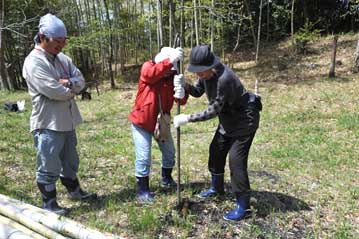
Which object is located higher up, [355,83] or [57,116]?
[57,116]

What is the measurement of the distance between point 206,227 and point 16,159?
3.53 m

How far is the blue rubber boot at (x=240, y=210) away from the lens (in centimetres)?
363

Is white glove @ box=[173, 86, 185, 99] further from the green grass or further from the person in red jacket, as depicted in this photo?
the green grass

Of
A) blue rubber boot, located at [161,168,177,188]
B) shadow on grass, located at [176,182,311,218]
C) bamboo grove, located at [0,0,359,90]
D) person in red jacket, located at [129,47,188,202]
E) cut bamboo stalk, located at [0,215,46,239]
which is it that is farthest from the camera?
bamboo grove, located at [0,0,359,90]

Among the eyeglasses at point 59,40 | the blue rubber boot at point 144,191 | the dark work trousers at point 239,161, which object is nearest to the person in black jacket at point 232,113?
the dark work trousers at point 239,161

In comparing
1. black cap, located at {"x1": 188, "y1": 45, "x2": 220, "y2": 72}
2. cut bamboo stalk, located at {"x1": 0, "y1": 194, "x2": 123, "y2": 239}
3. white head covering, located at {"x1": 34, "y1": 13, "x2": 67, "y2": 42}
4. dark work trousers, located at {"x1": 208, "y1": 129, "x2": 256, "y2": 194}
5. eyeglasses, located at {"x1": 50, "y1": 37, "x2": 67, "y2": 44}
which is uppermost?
white head covering, located at {"x1": 34, "y1": 13, "x2": 67, "y2": 42}

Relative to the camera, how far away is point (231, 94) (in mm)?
3436

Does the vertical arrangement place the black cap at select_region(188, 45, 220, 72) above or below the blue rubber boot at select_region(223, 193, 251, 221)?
above

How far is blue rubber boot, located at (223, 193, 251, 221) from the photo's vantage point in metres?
3.63

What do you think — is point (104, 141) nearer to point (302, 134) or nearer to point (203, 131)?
point (203, 131)

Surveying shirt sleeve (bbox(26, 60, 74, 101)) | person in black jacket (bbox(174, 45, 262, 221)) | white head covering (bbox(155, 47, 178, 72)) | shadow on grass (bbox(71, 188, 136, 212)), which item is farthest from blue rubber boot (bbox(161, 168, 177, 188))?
shirt sleeve (bbox(26, 60, 74, 101))

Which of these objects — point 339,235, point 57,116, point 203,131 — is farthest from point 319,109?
point 57,116

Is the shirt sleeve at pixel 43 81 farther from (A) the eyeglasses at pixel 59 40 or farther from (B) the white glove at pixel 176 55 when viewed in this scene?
(B) the white glove at pixel 176 55

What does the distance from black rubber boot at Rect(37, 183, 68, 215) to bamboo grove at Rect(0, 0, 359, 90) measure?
1419 centimetres
